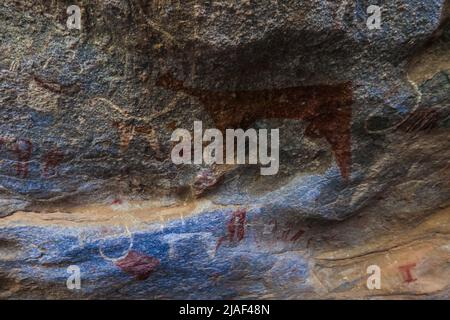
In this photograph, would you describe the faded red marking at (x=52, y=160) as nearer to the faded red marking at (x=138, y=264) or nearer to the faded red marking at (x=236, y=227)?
the faded red marking at (x=138, y=264)

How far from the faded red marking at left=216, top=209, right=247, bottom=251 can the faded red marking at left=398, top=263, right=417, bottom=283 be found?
54cm

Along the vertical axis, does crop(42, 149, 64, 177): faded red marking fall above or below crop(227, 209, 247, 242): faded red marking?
above

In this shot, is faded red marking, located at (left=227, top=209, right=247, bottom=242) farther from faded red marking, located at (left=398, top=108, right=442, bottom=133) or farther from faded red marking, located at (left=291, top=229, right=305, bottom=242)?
faded red marking, located at (left=398, top=108, right=442, bottom=133)

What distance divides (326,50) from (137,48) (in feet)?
1.56

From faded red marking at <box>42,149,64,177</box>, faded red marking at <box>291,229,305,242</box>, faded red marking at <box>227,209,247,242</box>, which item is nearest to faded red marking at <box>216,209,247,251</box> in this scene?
faded red marking at <box>227,209,247,242</box>

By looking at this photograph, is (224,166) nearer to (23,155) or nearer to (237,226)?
(237,226)

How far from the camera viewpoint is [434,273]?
4.72ft

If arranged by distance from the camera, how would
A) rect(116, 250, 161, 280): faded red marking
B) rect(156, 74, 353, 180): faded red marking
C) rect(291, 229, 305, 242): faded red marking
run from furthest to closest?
rect(291, 229, 305, 242): faded red marking → rect(116, 250, 161, 280): faded red marking → rect(156, 74, 353, 180): faded red marking

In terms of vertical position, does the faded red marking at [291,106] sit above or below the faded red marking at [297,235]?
above

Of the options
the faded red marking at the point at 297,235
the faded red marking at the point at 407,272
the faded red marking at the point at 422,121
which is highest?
the faded red marking at the point at 422,121

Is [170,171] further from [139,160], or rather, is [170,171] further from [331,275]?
[331,275]

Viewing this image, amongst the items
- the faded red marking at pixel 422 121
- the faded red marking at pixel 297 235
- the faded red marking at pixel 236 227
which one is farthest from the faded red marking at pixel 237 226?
the faded red marking at pixel 422 121

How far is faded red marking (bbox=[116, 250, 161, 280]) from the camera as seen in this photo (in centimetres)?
132

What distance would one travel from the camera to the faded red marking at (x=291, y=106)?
3.95 ft
